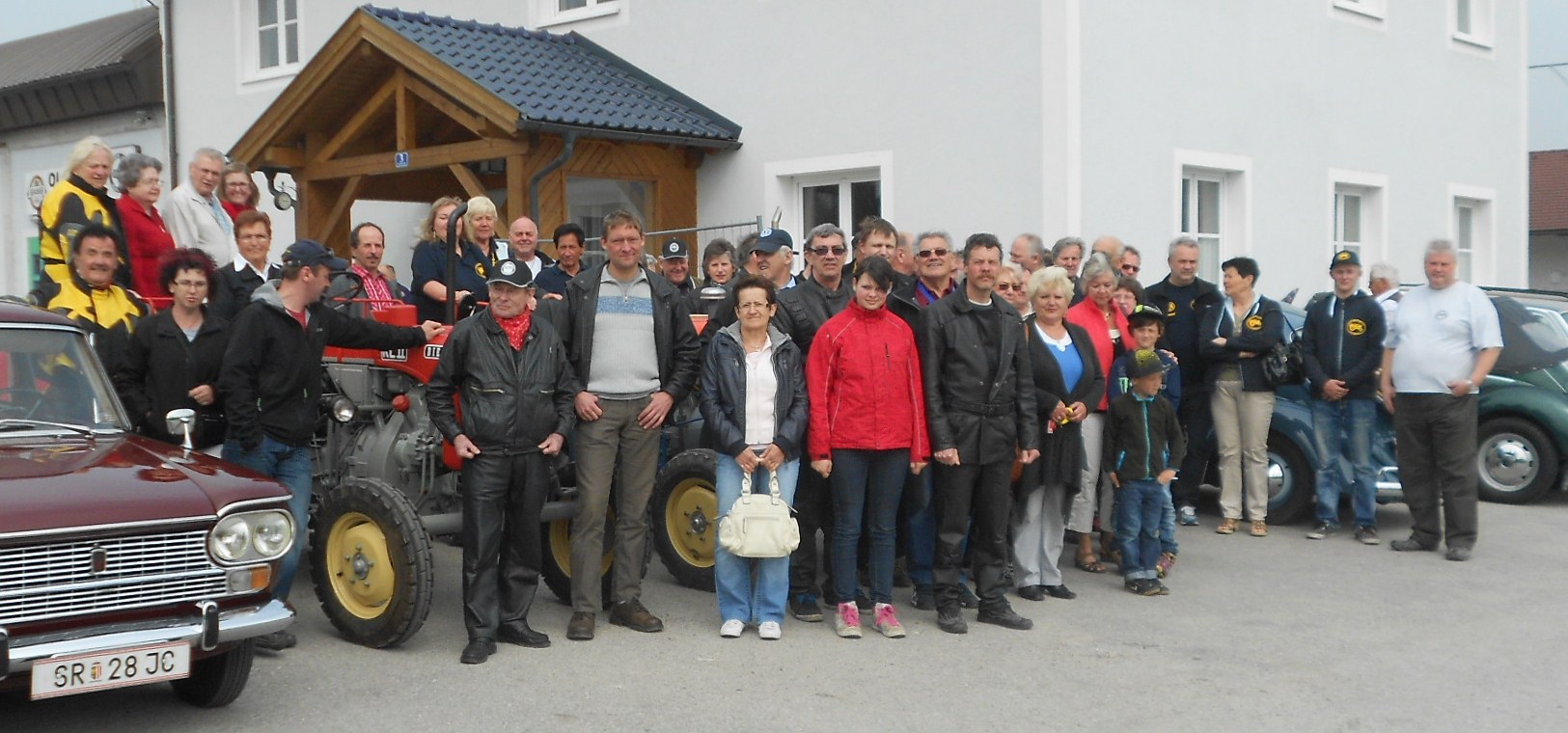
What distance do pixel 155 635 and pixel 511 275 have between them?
2290mm

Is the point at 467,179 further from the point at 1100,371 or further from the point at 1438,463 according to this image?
the point at 1438,463

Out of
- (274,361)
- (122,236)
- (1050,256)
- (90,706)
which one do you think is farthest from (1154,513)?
(122,236)

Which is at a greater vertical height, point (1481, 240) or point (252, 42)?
point (252, 42)

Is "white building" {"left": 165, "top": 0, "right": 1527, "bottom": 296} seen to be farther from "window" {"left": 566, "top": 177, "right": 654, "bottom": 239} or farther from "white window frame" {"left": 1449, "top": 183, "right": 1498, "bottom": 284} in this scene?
"window" {"left": 566, "top": 177, "right": 654, "bottom": 239}

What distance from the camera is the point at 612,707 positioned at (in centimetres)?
568

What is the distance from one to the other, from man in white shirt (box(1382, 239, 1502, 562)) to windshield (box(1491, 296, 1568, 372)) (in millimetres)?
2128

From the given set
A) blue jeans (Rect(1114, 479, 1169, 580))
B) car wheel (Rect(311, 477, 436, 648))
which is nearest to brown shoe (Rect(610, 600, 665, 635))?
car wheel (Rect(311, 477, 436, 648))

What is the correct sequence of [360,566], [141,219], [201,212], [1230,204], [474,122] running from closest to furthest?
[360,566]
[141,219]
[201,212]
[474,122]
[1230,204]

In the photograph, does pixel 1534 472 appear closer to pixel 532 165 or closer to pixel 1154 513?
pixel 1154 513

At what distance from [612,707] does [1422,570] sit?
5.40m

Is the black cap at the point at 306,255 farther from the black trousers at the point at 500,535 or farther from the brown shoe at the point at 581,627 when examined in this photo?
the brown shoe at the point at 581,627

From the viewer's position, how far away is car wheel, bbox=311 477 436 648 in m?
6.36

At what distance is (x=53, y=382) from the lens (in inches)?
229

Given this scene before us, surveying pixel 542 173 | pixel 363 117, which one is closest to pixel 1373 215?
pixel 542 173
